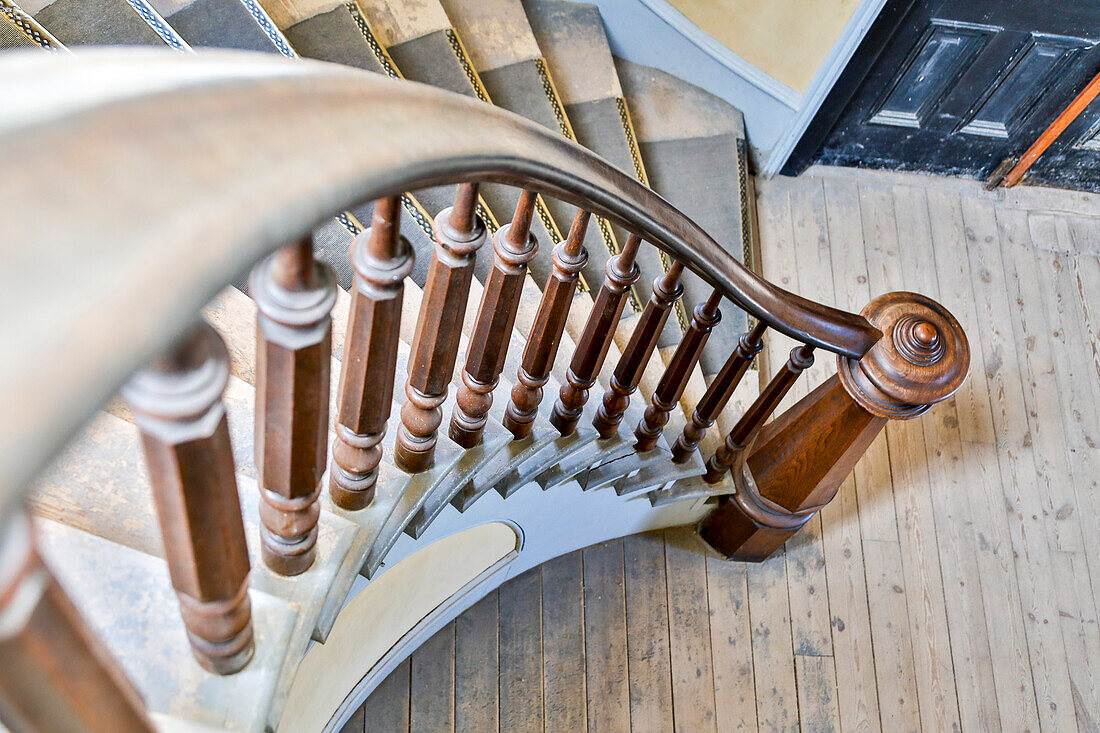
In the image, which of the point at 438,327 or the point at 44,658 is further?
the point at 438,327

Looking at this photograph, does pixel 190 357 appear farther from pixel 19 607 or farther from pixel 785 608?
pixel 785 608

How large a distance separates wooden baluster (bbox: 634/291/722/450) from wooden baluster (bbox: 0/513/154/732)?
1138mm

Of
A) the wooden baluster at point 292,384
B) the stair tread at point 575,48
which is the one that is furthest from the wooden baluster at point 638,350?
the stair tread at point 575,48

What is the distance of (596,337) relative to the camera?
1.44m

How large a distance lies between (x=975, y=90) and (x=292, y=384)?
2.77 meters

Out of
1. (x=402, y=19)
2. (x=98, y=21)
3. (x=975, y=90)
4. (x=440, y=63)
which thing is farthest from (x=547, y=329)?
(x=975, y=90)

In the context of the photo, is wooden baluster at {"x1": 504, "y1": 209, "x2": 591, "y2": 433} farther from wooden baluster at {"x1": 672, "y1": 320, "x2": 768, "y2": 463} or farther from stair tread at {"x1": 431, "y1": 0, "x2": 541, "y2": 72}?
stair tread at {"x1": 431, "y1": 0, "x2": 541, "y2": 72}

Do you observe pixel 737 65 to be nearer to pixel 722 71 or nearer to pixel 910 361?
pixel 722 71

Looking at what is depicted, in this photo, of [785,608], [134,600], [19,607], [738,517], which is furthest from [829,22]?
→ [19,607]

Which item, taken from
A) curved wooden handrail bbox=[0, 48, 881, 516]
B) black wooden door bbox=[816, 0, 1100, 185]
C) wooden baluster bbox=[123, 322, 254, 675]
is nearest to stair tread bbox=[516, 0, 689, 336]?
black wooden door bbox=[816, 0, 1100, 185]

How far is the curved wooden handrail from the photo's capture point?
0.35 metres

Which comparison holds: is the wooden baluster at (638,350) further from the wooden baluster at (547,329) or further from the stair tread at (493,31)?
the stair tread at (493,31)

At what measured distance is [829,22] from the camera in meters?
2.54

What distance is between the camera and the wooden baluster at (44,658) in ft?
1.26
